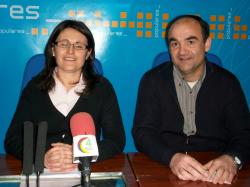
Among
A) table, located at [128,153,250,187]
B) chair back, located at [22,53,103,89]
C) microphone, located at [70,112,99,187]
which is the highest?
chair back, located at [22,53,103,89]

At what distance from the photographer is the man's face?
2104 millimetres

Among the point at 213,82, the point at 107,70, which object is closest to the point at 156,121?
the point at 213,82

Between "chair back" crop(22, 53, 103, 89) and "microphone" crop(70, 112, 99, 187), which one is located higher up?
"chair back" crop(22, 53, 103, 89)

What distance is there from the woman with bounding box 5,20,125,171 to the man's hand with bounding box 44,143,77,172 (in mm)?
376

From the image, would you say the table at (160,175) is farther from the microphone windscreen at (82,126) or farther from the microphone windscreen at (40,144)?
the microphone windscreen at (40,144)

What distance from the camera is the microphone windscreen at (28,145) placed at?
96cm

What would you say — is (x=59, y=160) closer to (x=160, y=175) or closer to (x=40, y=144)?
(x=160, y=175)

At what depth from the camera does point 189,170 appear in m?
1.47

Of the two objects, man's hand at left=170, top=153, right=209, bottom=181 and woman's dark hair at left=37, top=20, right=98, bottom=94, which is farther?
woman's dark hair at left=37, top=20, right=98, bottom=94

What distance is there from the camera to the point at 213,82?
86.2 inches

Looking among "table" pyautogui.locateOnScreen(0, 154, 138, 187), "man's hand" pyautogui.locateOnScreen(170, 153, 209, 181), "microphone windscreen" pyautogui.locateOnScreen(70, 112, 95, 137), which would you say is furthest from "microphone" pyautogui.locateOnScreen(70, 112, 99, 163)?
"man's hand" pyautogui.locateOnScreen(170, 153, 209, 181)

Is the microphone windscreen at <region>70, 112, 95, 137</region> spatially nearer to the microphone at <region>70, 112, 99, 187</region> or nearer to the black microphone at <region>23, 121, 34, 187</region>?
the microphone at <region>70, 112, 99, 187</region>

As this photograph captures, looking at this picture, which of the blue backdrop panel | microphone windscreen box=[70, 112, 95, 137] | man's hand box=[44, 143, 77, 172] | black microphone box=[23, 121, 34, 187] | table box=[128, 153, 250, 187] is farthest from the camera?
the blue backdrop panel

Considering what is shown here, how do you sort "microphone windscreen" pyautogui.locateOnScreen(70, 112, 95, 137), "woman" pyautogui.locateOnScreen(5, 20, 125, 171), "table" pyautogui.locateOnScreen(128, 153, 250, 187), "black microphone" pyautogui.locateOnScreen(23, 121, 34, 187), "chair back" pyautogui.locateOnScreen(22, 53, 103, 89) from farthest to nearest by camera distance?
"chair back" pyautogui.locateOnScreen(22, 53, 103, 89)
"woman" pyautogui.locateOnScreen(5, 20, 125, 171)
"table" pyautogui.locateOnScreen(128, 153, 250, 187)
"microphone windscreen" pyautogui.locateOnScreen(70, 112, 95, 137)
"black microphone" pyautogui.locateOnScreen(23, 121, 34, 187)
